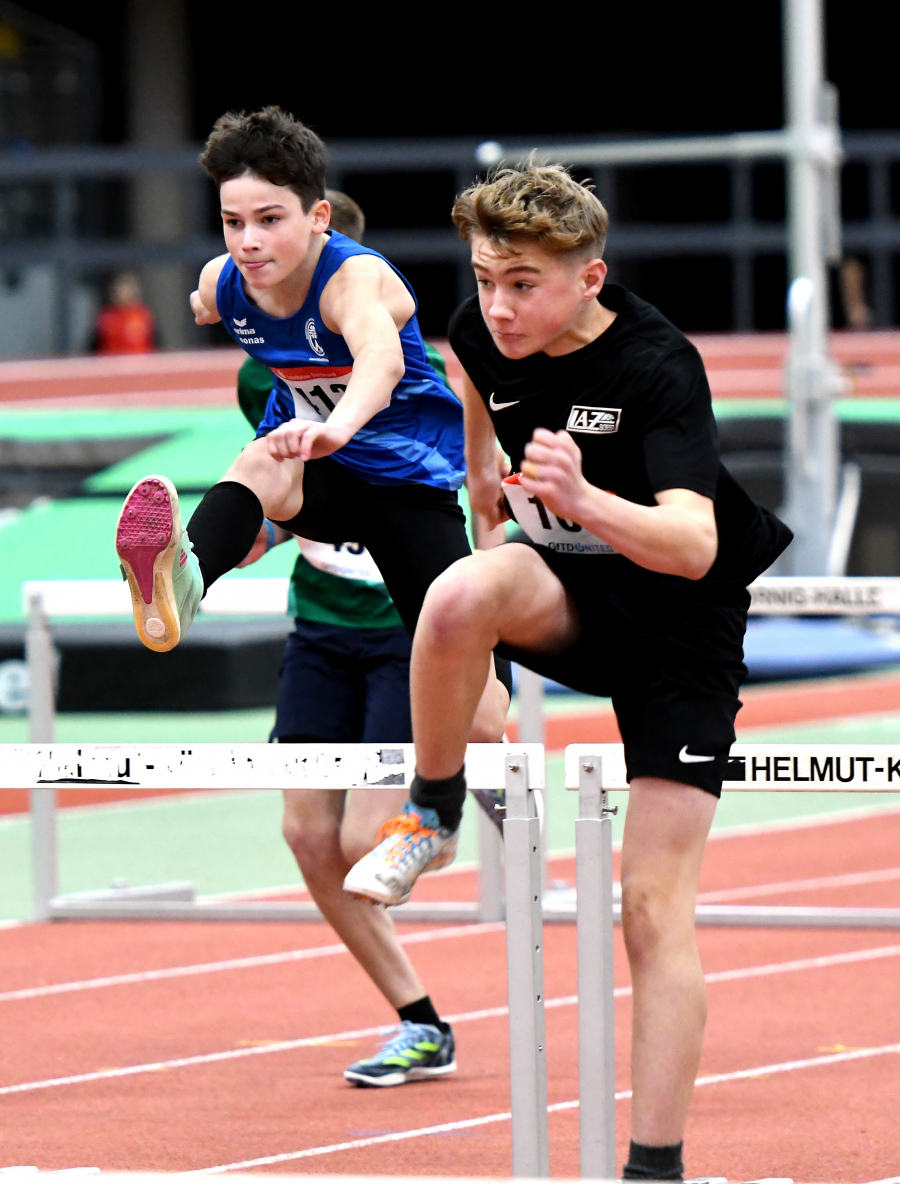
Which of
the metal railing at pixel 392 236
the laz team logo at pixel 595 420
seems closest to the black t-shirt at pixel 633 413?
the laz team logo at pixel 595 420

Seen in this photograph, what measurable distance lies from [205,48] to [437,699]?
22.4m

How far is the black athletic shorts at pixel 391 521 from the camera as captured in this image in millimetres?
4480

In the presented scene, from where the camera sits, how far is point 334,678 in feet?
17.2

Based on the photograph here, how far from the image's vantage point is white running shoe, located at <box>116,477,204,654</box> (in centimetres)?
386

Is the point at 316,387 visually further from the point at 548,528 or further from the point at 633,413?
the point at 633,413

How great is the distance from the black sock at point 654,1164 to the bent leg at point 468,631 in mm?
760

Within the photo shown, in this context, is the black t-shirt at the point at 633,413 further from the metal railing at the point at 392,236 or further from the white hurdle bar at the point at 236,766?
the metal railing at the point at 392,236

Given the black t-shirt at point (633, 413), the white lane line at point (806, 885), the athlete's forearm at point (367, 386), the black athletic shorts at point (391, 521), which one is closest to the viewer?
the black t-shirt at point (633, 413)

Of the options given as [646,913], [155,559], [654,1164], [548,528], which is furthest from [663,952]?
[155,559]

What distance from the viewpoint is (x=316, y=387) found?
4.55 m

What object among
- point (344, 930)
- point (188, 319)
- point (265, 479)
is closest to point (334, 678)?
point (344, 930)

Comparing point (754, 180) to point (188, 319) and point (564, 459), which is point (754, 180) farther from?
point (564, 459)

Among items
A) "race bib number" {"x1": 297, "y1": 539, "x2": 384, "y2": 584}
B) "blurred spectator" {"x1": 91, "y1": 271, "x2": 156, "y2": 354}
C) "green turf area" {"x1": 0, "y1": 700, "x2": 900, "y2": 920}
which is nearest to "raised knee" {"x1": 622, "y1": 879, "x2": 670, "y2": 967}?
"race bib number" {"x1": 297, "y1": 539, "x2": 384, "y2": 584}

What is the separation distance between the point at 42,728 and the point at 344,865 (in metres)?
2.44
